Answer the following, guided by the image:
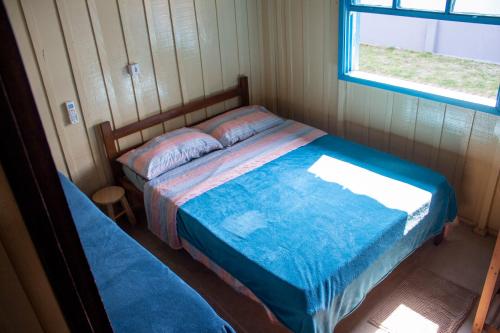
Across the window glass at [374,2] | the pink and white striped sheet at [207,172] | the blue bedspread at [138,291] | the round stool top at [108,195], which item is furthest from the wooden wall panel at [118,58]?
the window glass at [374,2]

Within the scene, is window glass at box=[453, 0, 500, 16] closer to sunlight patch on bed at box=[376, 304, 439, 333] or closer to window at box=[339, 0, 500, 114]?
window at box=[339, 0, 500, 114]

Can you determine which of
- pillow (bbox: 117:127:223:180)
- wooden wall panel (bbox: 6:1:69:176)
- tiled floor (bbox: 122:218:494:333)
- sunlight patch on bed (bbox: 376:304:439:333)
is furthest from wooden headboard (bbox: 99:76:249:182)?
sunlight patch on bed (bbox: 376:304:439:333)

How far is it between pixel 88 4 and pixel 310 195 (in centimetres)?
209

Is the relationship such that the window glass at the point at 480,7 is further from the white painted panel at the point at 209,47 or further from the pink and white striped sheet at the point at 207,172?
the white painted panel at the point at 209,47

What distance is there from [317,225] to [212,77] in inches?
76.6

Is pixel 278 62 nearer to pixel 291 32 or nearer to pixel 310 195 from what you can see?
pixel 291 32

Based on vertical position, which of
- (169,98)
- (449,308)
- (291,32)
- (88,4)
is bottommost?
(449,308)

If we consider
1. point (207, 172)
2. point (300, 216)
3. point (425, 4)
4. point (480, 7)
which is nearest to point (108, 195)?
point (207, 172)

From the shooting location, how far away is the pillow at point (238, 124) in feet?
12.0

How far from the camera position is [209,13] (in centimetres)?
371

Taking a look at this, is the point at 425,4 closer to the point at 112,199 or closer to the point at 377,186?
the point at 377,186

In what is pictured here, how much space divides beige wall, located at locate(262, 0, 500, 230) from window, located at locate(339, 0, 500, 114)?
0.34 ft

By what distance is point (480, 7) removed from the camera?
2.75 metres

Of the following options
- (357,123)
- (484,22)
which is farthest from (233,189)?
(484,22)
